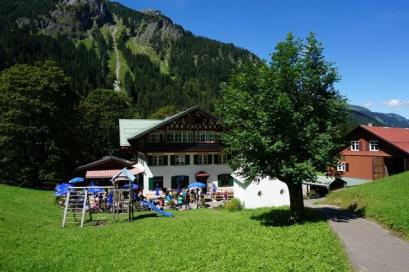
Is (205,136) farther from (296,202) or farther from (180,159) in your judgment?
(296,202)

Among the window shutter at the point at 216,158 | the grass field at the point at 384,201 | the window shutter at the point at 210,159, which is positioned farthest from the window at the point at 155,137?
the grass field at the point at 384,201

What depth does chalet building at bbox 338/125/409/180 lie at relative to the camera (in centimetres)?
4212

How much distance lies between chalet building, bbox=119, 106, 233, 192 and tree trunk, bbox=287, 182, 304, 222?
23.8 metres

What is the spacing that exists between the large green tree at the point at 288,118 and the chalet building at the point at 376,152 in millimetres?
22756

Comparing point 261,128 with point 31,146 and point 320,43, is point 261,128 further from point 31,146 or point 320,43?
point 31,146

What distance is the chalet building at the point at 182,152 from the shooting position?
44.4 metres

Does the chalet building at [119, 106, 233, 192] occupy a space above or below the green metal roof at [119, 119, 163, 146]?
below

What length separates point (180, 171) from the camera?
4566cm

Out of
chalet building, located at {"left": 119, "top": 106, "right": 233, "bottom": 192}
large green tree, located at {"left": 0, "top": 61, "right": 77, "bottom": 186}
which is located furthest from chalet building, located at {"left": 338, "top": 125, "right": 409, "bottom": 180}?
large green tree, located at {"left": 0, "top": 61, "right": 77, "bottom": 186}

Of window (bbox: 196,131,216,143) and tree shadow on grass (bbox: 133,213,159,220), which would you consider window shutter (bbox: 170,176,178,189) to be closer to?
window (bbox: 196,131,216,143)

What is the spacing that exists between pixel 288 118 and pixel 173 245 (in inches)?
364

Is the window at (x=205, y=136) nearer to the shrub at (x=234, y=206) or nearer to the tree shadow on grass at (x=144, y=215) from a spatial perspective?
the shrub at (x=234, y=206)

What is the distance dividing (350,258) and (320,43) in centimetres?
1252

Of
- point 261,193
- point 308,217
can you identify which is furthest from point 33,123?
point 308,217
